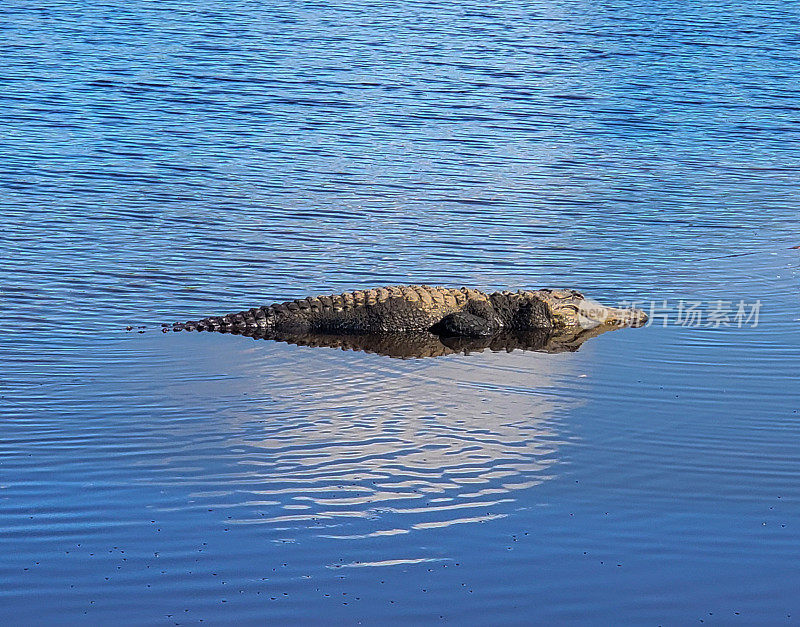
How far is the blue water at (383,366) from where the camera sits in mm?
5879

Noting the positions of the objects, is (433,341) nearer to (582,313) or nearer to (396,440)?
(582,313)

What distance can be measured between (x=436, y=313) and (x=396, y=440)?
3.53 m

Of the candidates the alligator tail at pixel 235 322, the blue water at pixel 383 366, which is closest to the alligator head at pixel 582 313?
the blue water at pixel 383 366

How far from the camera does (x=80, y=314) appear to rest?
1075 centimetres

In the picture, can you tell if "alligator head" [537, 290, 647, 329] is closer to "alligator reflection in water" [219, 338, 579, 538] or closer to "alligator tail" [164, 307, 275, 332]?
"alligator reflection in water" [219, 338, 579, 538]

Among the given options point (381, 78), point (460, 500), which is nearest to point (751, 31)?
point (381, 78)

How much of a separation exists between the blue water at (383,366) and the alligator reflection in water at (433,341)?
296 mm

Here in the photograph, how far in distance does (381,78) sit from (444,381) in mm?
17287

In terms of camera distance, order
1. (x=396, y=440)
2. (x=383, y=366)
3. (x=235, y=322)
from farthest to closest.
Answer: (x=235, y=322), (x=383, y=366), (x=396, y=440)

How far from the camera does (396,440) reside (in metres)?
7.66

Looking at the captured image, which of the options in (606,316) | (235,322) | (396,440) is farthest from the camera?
(606,316)

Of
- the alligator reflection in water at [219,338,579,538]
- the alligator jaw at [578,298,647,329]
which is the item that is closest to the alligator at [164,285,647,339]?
the alligator jaw at [578,298,647,329]

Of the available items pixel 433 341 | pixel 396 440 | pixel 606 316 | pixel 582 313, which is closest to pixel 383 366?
pixel 433 341

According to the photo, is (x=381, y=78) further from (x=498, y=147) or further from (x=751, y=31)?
(x=751, y=31)
